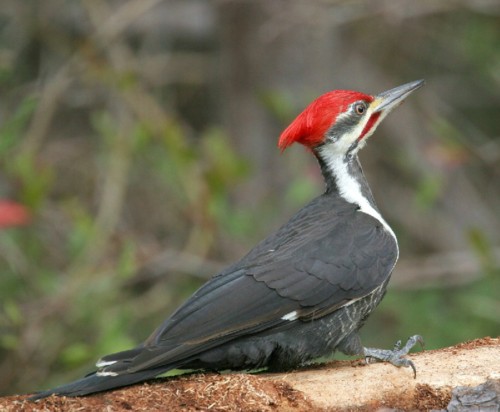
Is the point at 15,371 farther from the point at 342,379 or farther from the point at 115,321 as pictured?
the point at 342,379

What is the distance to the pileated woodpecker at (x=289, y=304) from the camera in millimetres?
3754

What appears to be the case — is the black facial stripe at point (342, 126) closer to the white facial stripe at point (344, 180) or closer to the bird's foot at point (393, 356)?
the white facial stripe at point (344, 180)

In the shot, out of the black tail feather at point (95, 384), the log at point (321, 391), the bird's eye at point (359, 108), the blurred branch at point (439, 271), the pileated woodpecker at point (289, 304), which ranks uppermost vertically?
the bird's eye at point (359, 108)

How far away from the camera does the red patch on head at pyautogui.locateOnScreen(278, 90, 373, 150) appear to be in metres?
4.44

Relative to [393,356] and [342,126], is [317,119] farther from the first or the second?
[393,356]

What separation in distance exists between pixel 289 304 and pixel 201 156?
321 centimetres

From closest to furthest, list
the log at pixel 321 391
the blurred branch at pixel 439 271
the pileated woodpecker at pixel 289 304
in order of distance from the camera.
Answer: the log at pixel 321 391, the pileated woodpecker at pixel 289 304, the blurred branch at pixel 439 271

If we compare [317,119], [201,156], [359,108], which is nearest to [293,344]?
[317,119]

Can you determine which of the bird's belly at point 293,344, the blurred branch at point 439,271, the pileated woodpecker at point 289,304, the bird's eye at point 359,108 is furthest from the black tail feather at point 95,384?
the blurred branch at point 439,271

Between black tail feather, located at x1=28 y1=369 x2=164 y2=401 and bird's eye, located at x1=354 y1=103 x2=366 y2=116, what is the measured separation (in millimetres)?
1640

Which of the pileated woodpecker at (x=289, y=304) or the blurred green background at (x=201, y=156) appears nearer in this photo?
the pileated woodpecker at (x=289, y=304)

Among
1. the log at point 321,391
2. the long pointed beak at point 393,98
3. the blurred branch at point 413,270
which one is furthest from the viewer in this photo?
the blurred branch at point 413,270

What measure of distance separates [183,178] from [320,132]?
1735 millimetres

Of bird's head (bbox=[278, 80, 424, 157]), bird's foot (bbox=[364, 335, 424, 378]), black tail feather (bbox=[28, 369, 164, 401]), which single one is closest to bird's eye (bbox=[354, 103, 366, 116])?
bird's head (bbox=[278, 80, 424, 157])
